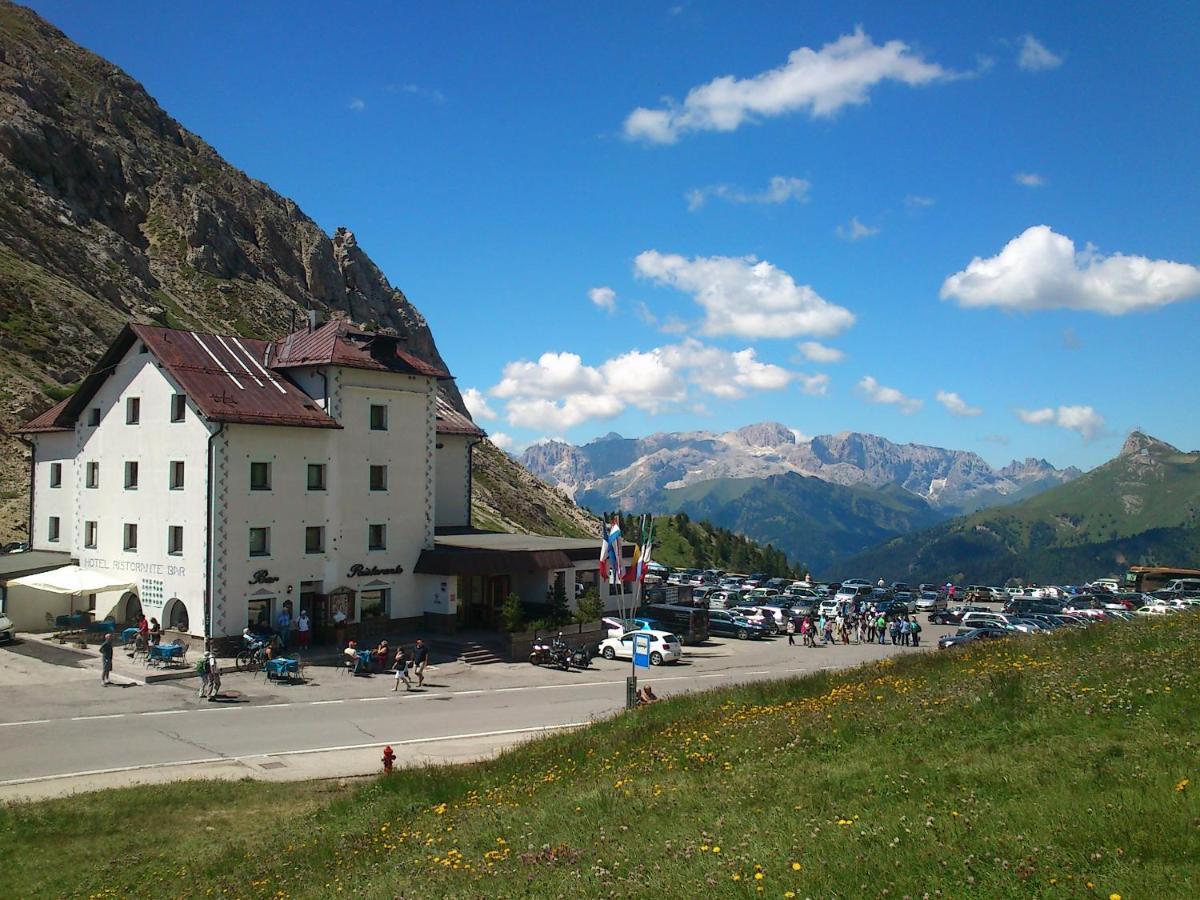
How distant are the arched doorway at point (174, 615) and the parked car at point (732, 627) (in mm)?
30611

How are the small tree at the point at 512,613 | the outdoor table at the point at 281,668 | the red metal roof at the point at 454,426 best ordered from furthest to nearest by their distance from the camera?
the red metal roof at the point at 454,426 < the small tree at the point at 512,613 < the outdoor table at the point at 281,668

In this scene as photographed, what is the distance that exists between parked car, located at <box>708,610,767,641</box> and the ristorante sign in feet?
71.0

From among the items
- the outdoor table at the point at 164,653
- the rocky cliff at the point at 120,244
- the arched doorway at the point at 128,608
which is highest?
the rocky cliff at the point at 120,244

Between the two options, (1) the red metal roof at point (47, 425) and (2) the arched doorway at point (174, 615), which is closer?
(2) the arched doorway at point (174, 615)

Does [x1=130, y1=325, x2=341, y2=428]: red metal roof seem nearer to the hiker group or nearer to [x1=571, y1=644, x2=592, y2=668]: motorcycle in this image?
[x1=571, y1=644, x2=592, y2=668]: motorcycle

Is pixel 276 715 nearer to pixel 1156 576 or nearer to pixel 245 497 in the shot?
pixel 245 497

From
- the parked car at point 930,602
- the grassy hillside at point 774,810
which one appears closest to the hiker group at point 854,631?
the parked car at point 930,602

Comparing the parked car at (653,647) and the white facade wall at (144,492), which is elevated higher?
the white facade wall at (144,492)

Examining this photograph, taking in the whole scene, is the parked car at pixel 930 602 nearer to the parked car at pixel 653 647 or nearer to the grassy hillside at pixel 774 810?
the parked car at pixel 653 647

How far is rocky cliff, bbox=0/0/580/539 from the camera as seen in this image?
249 feet

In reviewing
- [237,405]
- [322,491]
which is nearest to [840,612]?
[322,491]

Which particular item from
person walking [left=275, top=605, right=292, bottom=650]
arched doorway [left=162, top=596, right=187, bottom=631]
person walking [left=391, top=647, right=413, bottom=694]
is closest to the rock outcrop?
arched doorway [left=162, top=596, right=187, bottom=631]

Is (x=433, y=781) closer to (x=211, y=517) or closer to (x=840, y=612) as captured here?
(x=211, y=517)

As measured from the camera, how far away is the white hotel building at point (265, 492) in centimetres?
3931
